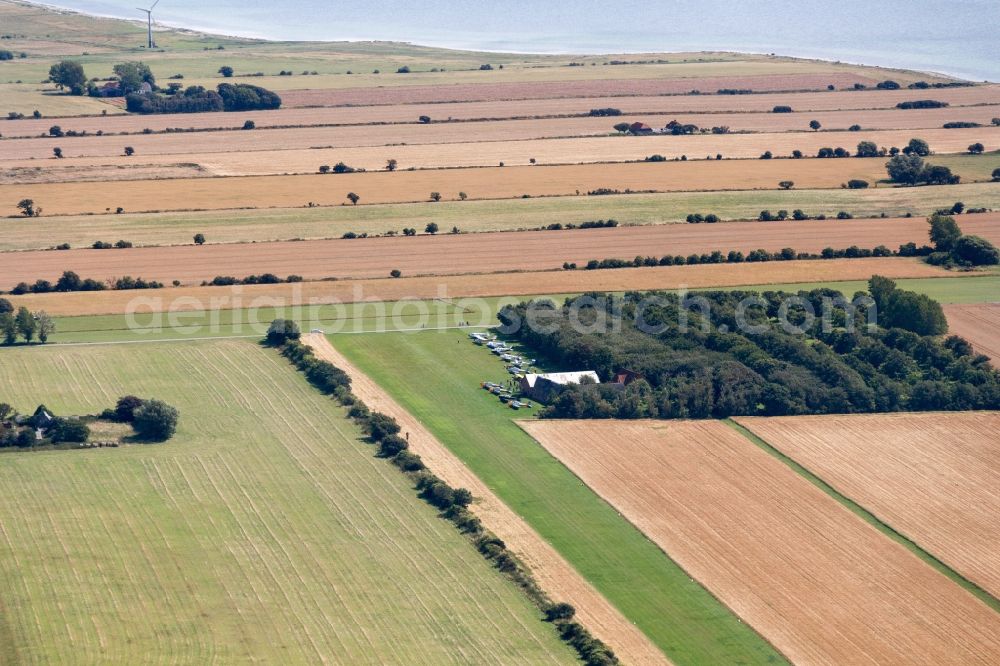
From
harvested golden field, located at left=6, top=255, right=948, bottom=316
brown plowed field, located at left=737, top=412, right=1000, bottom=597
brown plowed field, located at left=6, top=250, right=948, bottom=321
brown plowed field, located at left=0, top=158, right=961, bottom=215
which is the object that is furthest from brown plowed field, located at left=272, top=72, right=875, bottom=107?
brown plowed field, located at left=737, top=412, right=1000, bottom=597

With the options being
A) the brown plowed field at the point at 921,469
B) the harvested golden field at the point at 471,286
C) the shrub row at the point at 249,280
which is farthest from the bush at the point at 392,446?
the shrub row at the point at 249,280

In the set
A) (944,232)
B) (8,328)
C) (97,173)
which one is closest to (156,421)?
(8,328)

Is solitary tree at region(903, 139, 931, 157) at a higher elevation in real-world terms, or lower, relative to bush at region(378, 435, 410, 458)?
higher

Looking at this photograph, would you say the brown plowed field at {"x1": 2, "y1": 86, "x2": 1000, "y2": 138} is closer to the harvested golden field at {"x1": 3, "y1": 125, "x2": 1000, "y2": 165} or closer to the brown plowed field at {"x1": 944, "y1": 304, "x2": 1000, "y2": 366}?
the harvested golden field at {"x1": 3, "y1": 125, "x2": 1000, "y2": 165}

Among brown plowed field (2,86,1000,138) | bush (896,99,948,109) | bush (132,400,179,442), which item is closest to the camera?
bush (132,400,179,442)

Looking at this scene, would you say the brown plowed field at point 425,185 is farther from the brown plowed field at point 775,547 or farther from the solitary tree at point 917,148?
the brown plowed field at point 775,547

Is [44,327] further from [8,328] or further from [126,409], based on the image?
[126,409]
